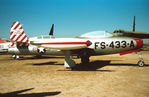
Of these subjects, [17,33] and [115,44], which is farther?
[17,33]

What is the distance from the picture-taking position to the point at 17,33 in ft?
54.0

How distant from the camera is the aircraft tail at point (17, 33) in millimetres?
16141

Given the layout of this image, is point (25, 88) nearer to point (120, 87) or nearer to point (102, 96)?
point (102, 96)

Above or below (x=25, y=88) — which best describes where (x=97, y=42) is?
above

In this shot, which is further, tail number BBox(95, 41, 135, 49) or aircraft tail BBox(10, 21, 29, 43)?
aircraft tail BBox(10, 21, 29, 43)

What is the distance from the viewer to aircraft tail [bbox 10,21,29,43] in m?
16.1

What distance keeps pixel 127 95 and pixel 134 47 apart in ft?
19.3

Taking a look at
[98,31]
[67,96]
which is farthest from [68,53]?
[67,96]

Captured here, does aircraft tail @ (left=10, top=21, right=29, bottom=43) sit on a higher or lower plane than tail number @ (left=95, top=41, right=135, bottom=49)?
higher

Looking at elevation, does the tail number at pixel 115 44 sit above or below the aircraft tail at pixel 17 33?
below

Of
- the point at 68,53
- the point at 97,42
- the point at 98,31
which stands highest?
the point at 98,31

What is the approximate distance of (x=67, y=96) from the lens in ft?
15.3

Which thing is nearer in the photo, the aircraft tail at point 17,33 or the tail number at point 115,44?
the tail number at point 115,44

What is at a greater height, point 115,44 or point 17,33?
point 17,33
